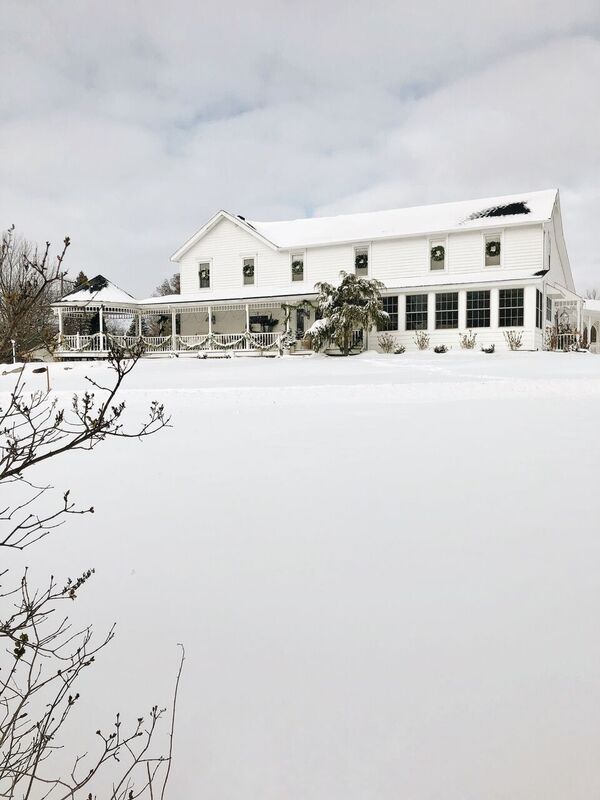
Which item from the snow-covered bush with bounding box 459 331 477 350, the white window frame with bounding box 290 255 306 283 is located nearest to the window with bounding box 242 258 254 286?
the white window frame with bounding box 290 255 306 283

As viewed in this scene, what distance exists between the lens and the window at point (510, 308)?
21.4 m

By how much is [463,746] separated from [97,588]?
270cm

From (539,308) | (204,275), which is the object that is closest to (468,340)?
(539,308)

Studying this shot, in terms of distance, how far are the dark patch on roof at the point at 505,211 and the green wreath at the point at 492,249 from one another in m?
1.22

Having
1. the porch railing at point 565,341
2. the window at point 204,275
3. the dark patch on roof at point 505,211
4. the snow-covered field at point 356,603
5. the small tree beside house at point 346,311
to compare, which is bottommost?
the snow-covered field at point 356,603

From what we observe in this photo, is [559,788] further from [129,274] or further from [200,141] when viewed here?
[129,274]

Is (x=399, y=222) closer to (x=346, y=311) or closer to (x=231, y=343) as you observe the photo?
(x=346, y=311)

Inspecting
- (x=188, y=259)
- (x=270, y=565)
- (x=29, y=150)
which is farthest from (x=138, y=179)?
(x=270, y=565)

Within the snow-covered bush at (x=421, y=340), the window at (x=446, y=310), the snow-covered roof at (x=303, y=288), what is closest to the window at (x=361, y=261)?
the snow-covered roof at (x=303, y=288)

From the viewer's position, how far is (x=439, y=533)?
180 inches

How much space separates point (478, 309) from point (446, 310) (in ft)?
4.19

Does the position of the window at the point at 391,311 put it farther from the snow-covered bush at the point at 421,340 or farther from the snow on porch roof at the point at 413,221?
the snow on porch roof at the point at 413,221

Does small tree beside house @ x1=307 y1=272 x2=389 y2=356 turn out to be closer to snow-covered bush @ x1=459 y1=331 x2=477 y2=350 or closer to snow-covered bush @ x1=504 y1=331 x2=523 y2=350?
snow-covered bush @ x1=459 y1=331 x2=477 y2=350

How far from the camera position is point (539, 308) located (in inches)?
873
